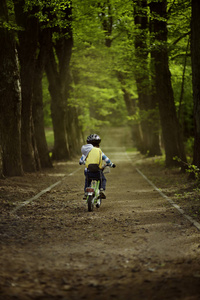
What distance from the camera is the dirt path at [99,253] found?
502cm

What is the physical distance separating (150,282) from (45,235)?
3.04 meters

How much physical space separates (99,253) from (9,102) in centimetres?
1184

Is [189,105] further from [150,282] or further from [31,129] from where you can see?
[150,282]

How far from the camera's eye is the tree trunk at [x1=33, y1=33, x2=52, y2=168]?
21578 millimetres

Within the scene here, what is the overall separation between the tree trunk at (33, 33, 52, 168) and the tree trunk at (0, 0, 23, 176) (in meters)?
4.43

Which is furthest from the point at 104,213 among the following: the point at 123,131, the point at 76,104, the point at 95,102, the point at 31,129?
the point at 123,131

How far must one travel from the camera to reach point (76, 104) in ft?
114

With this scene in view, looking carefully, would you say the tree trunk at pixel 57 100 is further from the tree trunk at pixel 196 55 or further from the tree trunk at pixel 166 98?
the tree trunk at pixel 196 55

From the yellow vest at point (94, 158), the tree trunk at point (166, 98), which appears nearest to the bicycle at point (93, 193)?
the yellow vest at point (94, 158)

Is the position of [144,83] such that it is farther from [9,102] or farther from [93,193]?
[93,193]

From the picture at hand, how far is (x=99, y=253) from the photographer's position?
6.55 meters

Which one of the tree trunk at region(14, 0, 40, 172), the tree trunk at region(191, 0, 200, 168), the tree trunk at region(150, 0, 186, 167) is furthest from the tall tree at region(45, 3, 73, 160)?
the tree trunk at region(191, 0, 200, 168)

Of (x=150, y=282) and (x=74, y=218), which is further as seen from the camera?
(x=74, y=218)

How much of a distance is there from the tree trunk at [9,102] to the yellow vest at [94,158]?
7650 mm
